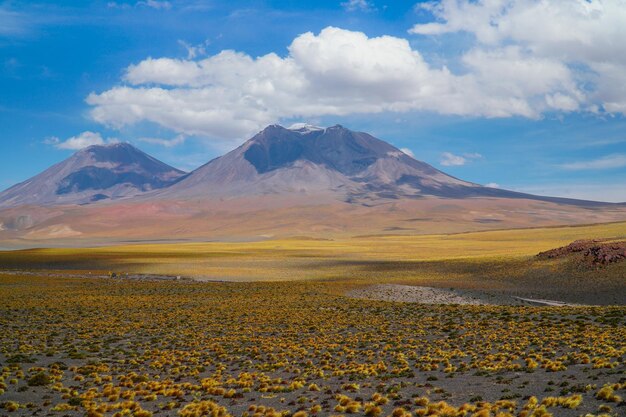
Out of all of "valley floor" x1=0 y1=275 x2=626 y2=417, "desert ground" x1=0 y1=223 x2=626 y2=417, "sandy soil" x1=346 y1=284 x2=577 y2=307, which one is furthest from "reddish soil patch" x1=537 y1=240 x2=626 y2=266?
"valley floor" x1=0 y1=275 x2=626 y2=417

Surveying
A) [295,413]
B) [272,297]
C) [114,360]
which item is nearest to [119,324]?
[114,360]

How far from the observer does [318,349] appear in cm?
2247

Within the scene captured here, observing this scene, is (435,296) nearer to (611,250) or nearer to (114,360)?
(611,250)

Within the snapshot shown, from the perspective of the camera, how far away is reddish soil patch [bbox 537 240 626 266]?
48938mm

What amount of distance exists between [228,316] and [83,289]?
22.4 meters

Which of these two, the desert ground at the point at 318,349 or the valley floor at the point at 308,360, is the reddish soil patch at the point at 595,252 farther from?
the valley floor at the point at 308,360

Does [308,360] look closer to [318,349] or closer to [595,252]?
[318,349]

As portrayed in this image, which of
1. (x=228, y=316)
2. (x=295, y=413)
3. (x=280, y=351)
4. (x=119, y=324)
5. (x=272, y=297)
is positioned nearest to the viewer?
(x=295, y=413)

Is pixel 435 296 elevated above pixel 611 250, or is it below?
below

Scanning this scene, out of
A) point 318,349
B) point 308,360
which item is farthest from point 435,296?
point 308,360

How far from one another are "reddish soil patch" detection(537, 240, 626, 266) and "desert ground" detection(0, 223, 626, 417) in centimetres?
111

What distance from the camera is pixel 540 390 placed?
14.3 meters

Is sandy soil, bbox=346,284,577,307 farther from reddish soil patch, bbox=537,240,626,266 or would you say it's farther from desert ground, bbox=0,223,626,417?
reddish soil patch, bbox=537,240,626,266

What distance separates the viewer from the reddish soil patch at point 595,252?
161 feet
